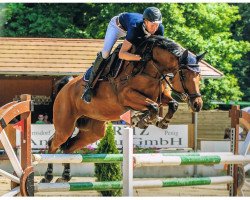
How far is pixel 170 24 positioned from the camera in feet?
72.5

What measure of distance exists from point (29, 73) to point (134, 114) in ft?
27.7

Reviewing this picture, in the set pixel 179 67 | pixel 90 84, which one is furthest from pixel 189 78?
pixel 90 84

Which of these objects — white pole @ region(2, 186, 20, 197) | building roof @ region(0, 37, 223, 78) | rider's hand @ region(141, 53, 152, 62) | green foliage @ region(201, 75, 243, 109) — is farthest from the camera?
green foliage @ region(201, 75, 243, 109)

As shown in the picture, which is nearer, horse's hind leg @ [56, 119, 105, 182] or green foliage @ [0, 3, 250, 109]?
horse's hind leg @ [56, 119, 105, 182]

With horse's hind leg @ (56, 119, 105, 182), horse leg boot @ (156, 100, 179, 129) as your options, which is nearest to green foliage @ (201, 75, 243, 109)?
horse's hind leg @ (56, 119, 105, 182)

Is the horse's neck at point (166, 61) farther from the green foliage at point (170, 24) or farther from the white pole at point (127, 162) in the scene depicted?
the green foliage at point (170, 24)

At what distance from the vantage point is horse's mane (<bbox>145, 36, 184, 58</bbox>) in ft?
26.7

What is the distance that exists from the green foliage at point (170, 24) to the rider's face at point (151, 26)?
45.4 feet

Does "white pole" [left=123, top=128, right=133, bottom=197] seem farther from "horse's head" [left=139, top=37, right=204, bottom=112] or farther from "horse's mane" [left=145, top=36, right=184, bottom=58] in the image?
"horse's mane" [left=145, top=36, right=184, bottom=58]

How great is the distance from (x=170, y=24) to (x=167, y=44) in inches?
552

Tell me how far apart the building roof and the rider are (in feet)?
25.5

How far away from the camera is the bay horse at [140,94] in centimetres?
793

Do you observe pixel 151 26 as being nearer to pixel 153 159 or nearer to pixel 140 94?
pixel 140 94

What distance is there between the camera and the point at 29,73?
16219 mm
